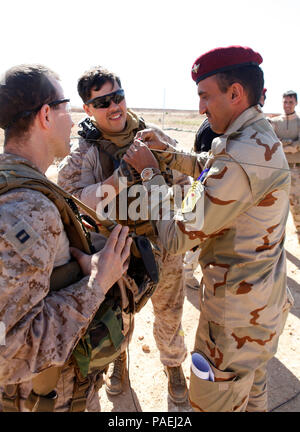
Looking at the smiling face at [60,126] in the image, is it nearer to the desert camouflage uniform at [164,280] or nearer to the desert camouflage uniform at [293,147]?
the desert camouflage uniform at [164,280]

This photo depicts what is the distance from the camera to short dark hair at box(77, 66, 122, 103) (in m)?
2.48

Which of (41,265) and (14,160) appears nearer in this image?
(41,265)

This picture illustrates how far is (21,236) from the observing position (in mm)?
1142

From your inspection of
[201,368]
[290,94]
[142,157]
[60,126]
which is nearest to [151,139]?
[142,157]

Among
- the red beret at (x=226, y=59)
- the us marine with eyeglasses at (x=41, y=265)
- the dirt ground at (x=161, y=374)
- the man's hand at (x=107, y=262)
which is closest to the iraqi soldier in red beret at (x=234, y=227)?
the red beret at (x=226, y=59)

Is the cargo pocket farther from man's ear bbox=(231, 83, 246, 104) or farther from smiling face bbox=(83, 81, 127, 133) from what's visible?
smiling face bbox=(83, 81, 127, 133)

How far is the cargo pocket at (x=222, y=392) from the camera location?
188cm

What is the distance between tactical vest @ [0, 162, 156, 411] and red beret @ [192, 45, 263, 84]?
1.11m

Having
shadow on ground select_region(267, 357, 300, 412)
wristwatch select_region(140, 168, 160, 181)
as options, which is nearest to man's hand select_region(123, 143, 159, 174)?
wristwatch select_region(140, 168, 160, 181)

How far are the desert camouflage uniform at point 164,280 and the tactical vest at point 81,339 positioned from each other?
1.13 m

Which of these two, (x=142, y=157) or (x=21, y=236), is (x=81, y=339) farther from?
(x=142, y=157)

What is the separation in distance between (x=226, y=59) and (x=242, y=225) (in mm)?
961

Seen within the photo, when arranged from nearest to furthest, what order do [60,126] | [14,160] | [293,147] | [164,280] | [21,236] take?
[21,236] < [14,160] < [60,126] < [164,280] < [293,147]

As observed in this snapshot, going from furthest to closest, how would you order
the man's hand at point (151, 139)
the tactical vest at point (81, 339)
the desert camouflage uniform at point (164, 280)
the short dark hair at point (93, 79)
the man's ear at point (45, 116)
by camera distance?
the desert camouflage uniform at point (164, 280), the short dark hair at point (93, 79), the man's hand at point (151, 139), the man's ear at point (45, 116), the tactical vest at point (81, 339)
